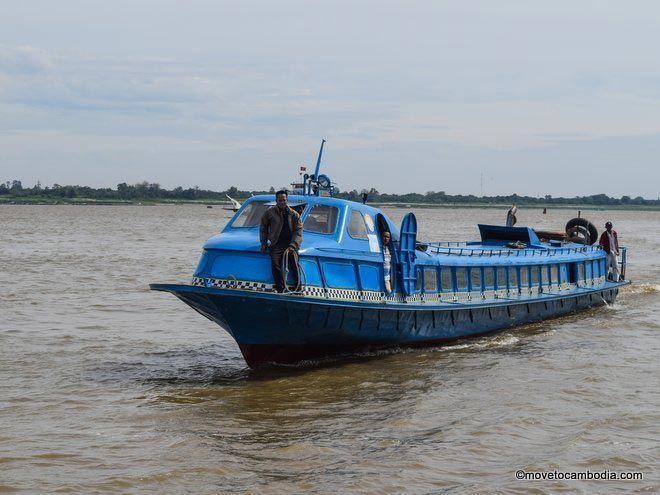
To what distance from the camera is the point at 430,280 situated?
59.0 feet

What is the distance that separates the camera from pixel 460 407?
13.6m

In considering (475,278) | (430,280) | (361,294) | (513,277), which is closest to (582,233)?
(513,277)

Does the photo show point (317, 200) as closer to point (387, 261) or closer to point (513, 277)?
point (387, 261)

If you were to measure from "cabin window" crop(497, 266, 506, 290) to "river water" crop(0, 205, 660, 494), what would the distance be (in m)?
1.12

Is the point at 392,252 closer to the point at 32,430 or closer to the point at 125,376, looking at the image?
the point at 125,376

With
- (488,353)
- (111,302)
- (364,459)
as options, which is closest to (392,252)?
(488,353)

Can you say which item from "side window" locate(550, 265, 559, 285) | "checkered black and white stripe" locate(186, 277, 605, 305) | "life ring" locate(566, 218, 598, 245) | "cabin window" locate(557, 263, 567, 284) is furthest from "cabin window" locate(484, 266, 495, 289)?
"life ring" locate(566, 218, 598, 245)

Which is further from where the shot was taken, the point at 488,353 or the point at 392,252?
the point at 488,353

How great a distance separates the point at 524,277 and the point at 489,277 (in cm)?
183

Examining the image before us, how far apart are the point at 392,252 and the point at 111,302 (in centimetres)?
1116

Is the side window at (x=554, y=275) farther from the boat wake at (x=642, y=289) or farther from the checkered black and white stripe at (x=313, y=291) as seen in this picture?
the checkered black and white stripe at (x=313, y=291)

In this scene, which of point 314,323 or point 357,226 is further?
point 357,226

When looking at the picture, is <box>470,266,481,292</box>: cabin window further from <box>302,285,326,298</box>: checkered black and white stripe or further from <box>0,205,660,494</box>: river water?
<box>302,285,326,298</box>: checkered black and white stripe

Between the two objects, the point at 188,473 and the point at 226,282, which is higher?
the point at 226,282
